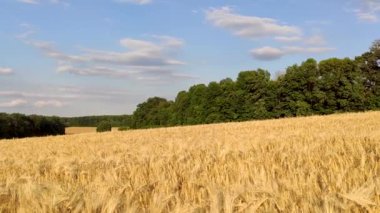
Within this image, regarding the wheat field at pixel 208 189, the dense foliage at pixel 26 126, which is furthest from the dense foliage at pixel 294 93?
the wheat field at pixel 208 189

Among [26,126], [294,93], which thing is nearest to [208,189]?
[294,93]

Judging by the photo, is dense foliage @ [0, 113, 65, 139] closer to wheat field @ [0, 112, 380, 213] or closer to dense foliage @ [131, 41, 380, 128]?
dense foliage @ [131, 41, 380, 128]

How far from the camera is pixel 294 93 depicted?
53062 millimetres

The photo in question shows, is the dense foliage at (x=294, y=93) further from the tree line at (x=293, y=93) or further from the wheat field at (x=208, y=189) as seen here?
the wheat field at (x=208, y=189)

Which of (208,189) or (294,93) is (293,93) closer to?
(294,93)

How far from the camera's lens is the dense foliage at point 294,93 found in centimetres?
5216

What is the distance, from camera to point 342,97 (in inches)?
2058

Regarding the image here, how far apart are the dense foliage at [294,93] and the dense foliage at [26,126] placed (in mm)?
24395

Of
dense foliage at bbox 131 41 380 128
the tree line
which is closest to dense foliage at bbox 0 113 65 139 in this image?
the tree line

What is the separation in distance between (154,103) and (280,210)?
85.3 metres

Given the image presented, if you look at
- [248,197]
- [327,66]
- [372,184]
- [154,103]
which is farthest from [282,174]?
[154,103]

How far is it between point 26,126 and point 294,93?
128 feet

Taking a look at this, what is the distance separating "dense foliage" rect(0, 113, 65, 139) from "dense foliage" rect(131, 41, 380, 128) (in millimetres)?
24395

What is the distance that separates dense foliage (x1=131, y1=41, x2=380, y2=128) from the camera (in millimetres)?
52156
